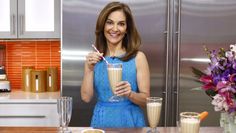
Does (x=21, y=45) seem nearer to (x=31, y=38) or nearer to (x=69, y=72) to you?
(x=31, y=38)

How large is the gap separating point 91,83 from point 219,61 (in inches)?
35.6

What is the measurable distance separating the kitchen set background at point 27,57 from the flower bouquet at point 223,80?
234 cm

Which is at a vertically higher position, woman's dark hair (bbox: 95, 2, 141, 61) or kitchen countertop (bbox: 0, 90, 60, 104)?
woman's dark hair (bbox: 95, 2, 141, 61)

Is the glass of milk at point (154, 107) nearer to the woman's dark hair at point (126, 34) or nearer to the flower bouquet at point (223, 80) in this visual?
the flower bouquet at point (223, 80)

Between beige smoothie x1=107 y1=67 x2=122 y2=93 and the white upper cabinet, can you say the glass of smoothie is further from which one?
the white upper cabinet

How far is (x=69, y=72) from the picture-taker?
256 centimetres

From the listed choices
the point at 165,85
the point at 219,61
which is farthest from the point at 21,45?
the point at 219,61

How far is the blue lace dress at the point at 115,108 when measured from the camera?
1774 mm

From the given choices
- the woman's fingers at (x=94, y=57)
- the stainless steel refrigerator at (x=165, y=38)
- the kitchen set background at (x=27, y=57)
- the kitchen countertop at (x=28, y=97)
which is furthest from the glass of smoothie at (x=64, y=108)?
the kitchen set background at (x=27, y=57)

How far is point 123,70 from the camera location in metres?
1.83

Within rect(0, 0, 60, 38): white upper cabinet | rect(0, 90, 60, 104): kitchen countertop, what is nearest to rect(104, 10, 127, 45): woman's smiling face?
rect(0, 90, 60, 104): kitchen countertop

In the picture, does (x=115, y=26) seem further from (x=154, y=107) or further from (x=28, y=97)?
(x=28, y=97)

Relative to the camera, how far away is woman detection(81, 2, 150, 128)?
177 centimetres

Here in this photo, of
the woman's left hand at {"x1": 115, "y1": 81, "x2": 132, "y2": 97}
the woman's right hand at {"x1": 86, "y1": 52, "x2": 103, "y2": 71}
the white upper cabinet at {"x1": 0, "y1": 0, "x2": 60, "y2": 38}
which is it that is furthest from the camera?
the white upper cabinet at {"x1": 0, "y1": 0, "x2": 60, "y2": 38}
